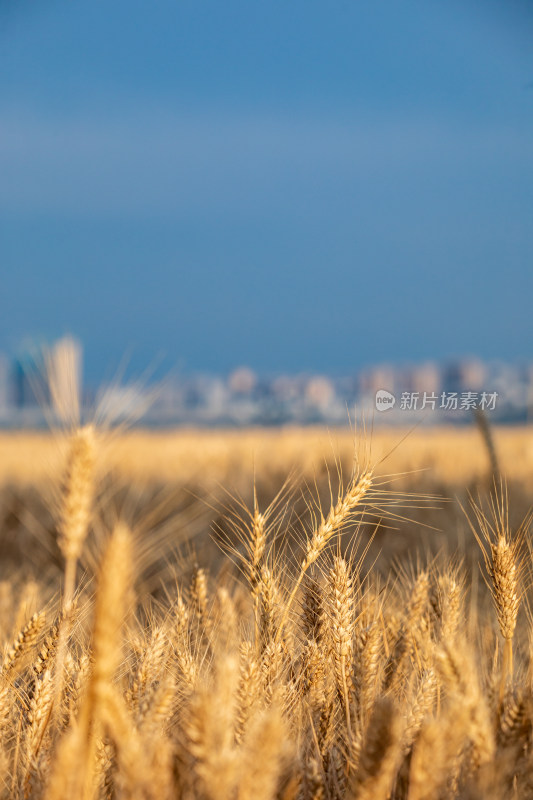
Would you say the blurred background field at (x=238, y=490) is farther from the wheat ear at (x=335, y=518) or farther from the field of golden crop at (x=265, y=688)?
the wheat ear at (x=335, y=518)

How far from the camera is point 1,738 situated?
126cm

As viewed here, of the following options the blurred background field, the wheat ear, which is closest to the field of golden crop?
the wheat ear

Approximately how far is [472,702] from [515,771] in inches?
Answer: 11.2

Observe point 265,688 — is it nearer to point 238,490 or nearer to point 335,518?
point 335,518

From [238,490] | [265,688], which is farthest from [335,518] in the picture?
[238,490]

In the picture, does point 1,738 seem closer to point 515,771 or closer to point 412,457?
point 515,771

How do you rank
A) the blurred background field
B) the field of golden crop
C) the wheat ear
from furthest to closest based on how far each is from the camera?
the blurred background field
the wheat ear
the field of golden crop

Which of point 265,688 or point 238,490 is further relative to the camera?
point 238,490

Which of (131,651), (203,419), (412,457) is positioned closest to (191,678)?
(131,651)

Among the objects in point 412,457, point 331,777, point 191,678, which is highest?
point 412,457

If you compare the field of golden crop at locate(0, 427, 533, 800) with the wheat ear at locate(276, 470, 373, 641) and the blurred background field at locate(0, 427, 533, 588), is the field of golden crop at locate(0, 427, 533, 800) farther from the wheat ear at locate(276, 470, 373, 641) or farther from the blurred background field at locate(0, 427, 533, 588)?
the blurred background field at locate(0, 427, 533, 588)

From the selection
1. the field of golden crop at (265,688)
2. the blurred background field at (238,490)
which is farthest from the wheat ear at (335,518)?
the blurred background field at (238,490)

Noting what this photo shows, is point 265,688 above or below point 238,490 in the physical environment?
below

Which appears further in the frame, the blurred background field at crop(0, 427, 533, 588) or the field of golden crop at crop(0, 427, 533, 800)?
the blurred background field at crop(0, 427, 533, 588)
